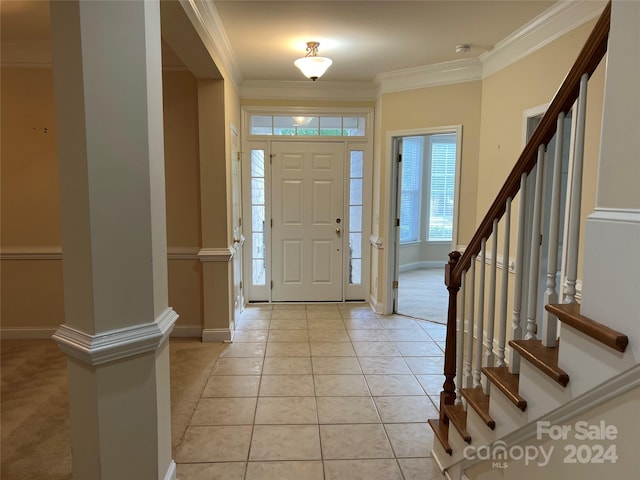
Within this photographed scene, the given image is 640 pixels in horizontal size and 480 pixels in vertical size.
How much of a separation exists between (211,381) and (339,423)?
1.07m

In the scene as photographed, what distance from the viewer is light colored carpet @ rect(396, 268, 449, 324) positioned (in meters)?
4.89

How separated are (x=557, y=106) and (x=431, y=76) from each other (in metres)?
3.13

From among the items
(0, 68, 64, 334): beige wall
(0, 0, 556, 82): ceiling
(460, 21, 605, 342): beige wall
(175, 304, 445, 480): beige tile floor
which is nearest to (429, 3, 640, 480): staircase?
(175, 304, 445, 480): beige tile floor

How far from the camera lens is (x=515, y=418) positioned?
1435 millimetres

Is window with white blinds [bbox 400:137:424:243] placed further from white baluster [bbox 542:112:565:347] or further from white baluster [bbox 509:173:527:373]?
white baluster [bbox 542:112:565:347]

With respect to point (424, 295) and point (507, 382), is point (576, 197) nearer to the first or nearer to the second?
point (507, 382)

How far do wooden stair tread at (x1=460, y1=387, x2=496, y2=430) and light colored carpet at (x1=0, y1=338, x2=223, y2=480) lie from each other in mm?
1593

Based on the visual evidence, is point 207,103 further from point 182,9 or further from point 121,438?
point 121,438

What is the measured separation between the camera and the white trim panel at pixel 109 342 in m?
1.44

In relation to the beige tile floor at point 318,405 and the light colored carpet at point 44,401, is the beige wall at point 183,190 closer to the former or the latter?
the light colored carpet at point 44,401

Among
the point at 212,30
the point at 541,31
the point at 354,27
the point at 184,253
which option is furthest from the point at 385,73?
the point at 184,253

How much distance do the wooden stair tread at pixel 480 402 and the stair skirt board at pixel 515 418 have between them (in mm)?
25

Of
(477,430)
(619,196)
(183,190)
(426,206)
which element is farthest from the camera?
(426,206)

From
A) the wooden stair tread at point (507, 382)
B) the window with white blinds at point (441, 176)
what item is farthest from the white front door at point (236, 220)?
the window with white blinds at point (441, 176)
